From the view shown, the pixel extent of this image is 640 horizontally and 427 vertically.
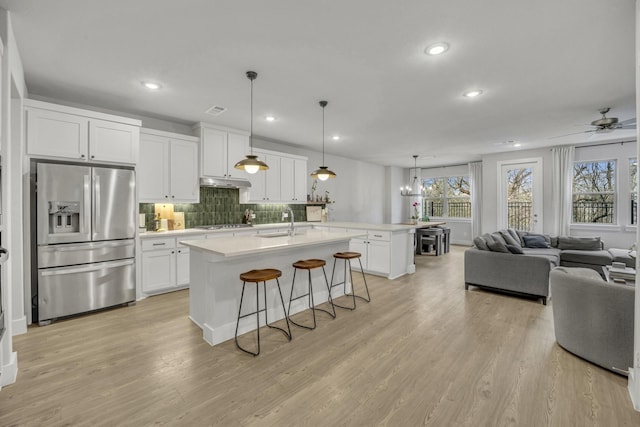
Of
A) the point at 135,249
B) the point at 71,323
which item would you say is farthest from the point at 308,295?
the point at 71,323

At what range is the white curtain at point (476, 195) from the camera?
8.66 meters

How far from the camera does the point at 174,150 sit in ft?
14.8

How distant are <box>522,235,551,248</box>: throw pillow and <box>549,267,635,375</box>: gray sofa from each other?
343 centimetres

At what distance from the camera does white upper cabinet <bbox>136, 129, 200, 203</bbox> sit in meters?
4.22

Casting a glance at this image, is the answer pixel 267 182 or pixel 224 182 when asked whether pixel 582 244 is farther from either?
pixel 224 182

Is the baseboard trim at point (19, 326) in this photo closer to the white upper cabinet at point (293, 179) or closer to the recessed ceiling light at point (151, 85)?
the recessed ceiling light at point (151, 85)

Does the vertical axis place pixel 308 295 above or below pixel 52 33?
below

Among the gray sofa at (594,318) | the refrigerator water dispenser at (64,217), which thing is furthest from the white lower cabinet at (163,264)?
the gray sofa at (594,318)

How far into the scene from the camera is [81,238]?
3.32m

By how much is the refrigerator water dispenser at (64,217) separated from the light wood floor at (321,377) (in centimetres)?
104

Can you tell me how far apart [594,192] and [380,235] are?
526cm

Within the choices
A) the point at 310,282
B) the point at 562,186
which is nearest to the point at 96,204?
the point at 310,282

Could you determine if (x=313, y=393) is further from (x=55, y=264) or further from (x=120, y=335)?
(x=55, y=264)

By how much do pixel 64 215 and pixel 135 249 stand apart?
832 millimetres
